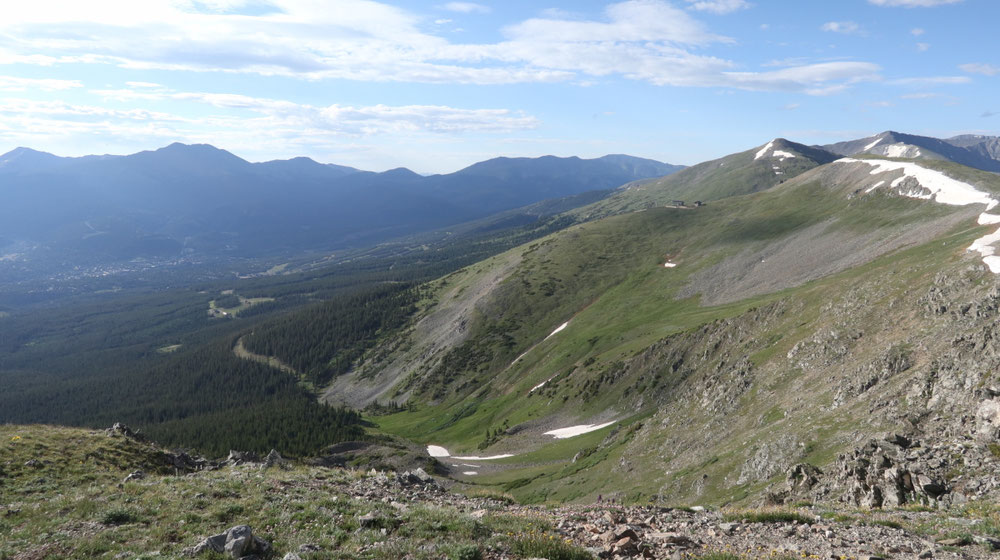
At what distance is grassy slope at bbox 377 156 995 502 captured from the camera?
152ft

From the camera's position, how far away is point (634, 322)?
10294 cm

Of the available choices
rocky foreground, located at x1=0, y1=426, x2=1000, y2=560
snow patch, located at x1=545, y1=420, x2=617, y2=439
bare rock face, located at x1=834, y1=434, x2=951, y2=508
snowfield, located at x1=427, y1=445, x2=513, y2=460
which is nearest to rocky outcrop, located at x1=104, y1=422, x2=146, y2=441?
rocky foreground, located at x1=0, y1=426, x2=1000, y2=560

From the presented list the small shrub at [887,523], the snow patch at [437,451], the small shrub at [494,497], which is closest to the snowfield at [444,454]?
the snow patch at [437,451]

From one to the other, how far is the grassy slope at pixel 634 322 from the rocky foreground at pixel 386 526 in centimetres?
1719

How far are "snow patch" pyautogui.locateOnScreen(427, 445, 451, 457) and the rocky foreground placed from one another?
65084 mm

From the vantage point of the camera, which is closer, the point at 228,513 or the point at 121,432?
the point at 228,513

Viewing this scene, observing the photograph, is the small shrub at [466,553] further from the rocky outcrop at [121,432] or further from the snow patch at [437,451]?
the snow patch at [437,451]

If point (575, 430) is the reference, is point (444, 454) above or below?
below

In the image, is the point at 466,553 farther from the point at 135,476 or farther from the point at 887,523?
the point at 135,476

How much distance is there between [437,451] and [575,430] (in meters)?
30.3

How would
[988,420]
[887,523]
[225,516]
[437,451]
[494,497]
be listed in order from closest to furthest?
1. [887,523]
2. [225,516]
3. [988,420]
4. [494,497]
5. [437,451]

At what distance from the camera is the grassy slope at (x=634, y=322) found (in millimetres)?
46250

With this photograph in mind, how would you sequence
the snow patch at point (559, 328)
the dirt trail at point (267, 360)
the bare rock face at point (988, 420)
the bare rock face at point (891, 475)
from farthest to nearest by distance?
the dirt trail at point (267, 360)
the snow patch at point (559, 328)
the bare rock face at point (988, 420)
the bare rock face at point (891, 475)

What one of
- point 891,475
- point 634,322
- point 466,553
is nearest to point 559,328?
point 634,322
